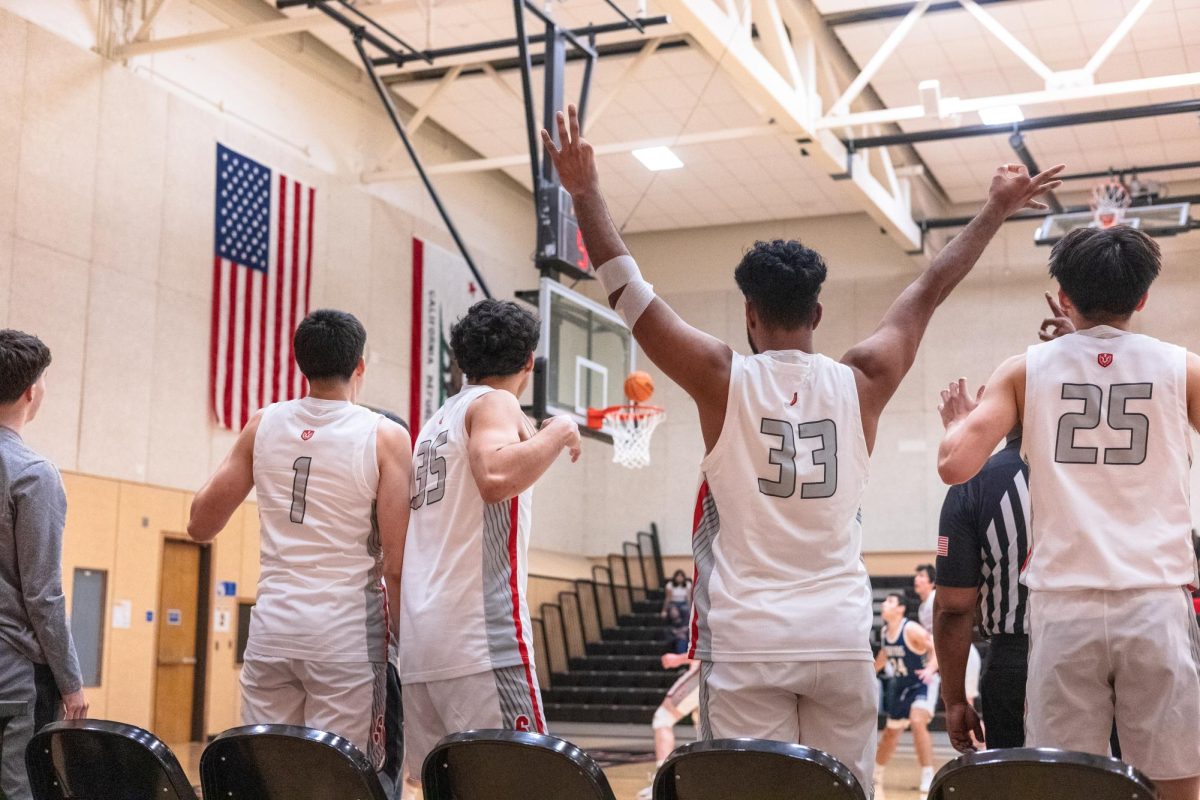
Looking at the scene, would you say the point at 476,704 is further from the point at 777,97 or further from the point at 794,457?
the point at 777,97

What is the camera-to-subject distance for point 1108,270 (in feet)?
10.3

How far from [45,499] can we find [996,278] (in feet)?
59.8

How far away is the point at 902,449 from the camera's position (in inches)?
803

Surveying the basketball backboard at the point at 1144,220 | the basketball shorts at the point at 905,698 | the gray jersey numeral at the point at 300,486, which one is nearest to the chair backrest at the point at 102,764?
the gray jersey numeral at the point at 300,486

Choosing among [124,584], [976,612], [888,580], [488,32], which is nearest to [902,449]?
[888,580]

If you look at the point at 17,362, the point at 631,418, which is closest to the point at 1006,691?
the point at 17,362

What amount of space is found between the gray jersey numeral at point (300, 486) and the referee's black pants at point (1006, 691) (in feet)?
6.67

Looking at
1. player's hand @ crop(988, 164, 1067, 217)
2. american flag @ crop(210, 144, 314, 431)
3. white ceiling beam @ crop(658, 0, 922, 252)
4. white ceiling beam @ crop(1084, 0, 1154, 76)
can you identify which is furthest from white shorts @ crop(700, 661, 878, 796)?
american flag @ crop(210, 144, 314, 431)

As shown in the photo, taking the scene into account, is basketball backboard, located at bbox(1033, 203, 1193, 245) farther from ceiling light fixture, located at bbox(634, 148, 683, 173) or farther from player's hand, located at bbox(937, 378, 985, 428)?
player's hand, located at bbox(937, 378, 985, 428)

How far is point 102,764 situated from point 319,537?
35.1 inches

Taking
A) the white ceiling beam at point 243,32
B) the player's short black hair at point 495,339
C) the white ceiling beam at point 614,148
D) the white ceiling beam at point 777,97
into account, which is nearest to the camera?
the player's short black hair at point 495,339

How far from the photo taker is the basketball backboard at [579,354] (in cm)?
1145

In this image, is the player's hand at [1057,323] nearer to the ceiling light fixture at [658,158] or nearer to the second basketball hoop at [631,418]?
the second basketball hoop at [631,418]

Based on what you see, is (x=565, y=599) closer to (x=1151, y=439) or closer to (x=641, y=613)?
(x=641, y=613)
